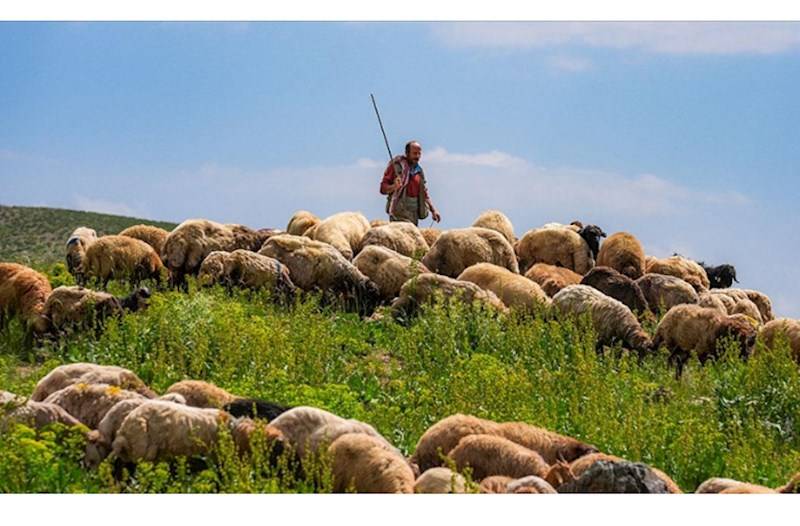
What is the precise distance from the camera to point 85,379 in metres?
12.5

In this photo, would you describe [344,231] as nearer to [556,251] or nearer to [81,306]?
[556,251]

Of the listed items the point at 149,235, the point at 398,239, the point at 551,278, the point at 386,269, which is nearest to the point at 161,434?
the point at 386,269

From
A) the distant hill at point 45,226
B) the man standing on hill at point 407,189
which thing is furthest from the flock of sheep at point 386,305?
the distant hill at point 45,226

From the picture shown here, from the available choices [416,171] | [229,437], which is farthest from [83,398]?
[416,171]

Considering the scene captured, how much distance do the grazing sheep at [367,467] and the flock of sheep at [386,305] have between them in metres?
0.01

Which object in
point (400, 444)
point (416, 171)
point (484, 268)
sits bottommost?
point (400, 444)

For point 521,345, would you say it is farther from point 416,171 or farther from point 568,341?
point 416,171

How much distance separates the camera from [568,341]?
61.2ft

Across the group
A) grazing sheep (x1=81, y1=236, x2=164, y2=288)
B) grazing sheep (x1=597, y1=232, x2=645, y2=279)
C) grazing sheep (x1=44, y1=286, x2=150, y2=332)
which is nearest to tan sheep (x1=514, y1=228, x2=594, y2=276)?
grazing sheep (x1=597, y1=232, x2=645, y2=279)

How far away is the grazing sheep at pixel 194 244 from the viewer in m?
22.4

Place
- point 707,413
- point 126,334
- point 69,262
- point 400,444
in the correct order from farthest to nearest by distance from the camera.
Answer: point 69,262 → point 126,334 → point 707,413 → point 400,444

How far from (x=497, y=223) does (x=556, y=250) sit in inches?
93.1

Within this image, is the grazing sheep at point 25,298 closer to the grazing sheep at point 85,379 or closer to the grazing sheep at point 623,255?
the grazing sheep at point 85,379
